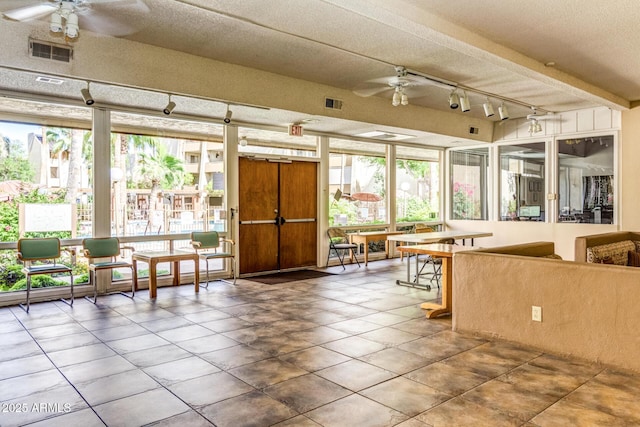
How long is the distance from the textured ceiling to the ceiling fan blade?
9cm

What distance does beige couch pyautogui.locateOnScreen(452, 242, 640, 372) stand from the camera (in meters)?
3.44

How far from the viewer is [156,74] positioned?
532 cm

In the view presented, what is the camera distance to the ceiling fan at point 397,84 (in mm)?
5383

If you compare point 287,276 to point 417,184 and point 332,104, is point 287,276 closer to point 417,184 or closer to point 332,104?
point 332,104

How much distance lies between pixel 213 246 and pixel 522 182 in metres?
6.51

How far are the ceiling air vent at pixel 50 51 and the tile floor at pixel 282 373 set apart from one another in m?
2.73

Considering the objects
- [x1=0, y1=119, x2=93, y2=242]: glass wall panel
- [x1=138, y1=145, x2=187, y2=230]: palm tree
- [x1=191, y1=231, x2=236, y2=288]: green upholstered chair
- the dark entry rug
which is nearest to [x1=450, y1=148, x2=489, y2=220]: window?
the dark entry rug

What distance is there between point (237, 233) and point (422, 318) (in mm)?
3674

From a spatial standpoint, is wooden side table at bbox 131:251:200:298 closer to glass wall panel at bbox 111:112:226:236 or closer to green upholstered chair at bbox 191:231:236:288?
green upholstered chair at bbox 191:231:236:288

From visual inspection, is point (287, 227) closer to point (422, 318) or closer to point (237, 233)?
point (237, 233)

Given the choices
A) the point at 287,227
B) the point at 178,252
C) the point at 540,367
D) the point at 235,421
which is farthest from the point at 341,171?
the point at 235,421

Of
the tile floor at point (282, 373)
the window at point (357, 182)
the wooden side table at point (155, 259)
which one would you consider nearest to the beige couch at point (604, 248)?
the tile floor at point (282, 373)

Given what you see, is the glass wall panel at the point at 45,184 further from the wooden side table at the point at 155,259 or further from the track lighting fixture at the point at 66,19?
the track lighting fixture at the point at 66,19

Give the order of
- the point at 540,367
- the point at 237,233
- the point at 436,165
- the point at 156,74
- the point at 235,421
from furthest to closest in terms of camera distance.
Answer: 1. the point at 436,165
2. the point at 237,233
3. the point at 156,74
4. the point at 540,367
5. the point at 235,421
